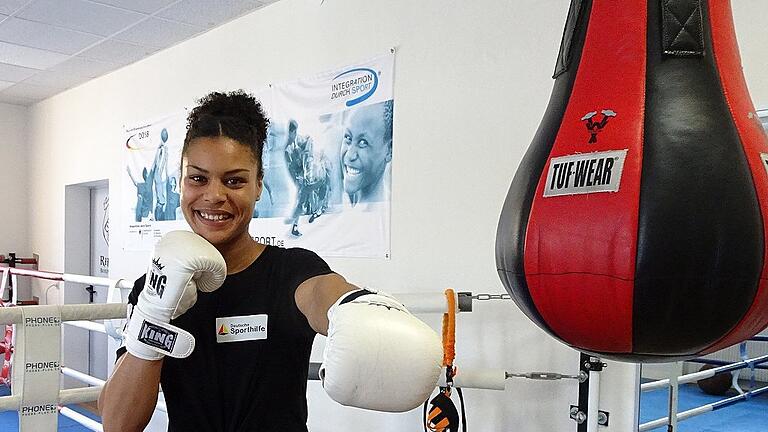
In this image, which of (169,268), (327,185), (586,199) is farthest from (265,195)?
(586,199)

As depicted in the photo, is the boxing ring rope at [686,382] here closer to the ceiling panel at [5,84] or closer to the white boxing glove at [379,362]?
the white boxing glove at [379,362]

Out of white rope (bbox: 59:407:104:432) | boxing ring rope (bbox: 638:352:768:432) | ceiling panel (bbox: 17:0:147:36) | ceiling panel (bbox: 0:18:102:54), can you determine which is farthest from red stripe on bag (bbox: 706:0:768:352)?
ceiling panel (bbox: 0:18:102:54)

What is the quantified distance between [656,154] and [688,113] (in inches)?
3.1

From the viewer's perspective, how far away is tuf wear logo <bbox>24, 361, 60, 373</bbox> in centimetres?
194

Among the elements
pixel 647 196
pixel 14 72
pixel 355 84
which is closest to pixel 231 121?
pixel 647 196

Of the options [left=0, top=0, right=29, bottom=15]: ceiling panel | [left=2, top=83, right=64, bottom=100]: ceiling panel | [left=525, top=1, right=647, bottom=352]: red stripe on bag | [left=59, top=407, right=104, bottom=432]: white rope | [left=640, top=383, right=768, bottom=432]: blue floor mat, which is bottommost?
[left=59, top=407, right=104, bottom=432]: white rope

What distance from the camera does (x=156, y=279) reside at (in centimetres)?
122

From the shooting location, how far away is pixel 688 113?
92 centimetres

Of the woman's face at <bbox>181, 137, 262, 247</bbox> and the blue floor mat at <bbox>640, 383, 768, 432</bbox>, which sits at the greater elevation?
the woman's face at <bbox>181, 137, 262, 247</bbox>

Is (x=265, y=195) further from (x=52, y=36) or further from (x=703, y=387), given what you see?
(x=703, y=387)

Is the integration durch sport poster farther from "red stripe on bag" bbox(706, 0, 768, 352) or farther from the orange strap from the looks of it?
"red stripe on bag" bbox(706, 0, 768, 352)

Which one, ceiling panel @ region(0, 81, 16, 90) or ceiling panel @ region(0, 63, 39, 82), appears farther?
ceiling panel @ region(0, 81, 16, 90)

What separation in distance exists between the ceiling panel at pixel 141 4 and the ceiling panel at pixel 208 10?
59mm

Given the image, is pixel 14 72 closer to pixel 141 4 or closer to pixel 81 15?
pixel 81 15
